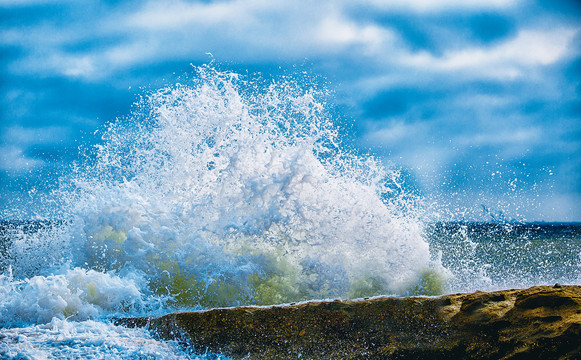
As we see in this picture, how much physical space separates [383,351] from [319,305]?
22.2 inches

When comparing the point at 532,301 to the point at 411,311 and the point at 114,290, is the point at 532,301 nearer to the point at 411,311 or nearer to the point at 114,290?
the point at 411,311

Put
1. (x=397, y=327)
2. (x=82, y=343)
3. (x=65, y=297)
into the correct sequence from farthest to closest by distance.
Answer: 1. (x=65, y=297)
2. (x=397, y=327)
3. (x=82, y=343)

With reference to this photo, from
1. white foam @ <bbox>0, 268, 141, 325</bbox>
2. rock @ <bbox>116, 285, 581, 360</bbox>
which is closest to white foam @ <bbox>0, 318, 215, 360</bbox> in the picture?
rock @ <bbox>116, 285, 581, 360</bbox>

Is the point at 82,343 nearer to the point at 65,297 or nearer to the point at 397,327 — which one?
the point at 65,297

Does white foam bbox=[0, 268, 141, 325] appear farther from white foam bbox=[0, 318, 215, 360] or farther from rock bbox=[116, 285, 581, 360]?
rock bbox=[116, 285, 581, 360]

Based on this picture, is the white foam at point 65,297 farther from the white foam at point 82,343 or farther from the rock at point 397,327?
the rock at point 397,327

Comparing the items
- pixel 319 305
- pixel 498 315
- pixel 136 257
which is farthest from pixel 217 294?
pixel 498 315

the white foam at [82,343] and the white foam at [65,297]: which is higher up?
the white foam at [65,297]

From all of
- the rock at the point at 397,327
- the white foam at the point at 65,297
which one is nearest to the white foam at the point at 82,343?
the rock at the point at 397,327

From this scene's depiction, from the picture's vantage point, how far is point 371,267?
4.95m

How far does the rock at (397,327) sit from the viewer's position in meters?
2.77

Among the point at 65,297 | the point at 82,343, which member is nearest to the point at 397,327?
the point at 82,343

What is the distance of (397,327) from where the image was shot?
3037mm

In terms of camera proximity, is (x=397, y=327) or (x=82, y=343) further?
(x=397, y=327)
